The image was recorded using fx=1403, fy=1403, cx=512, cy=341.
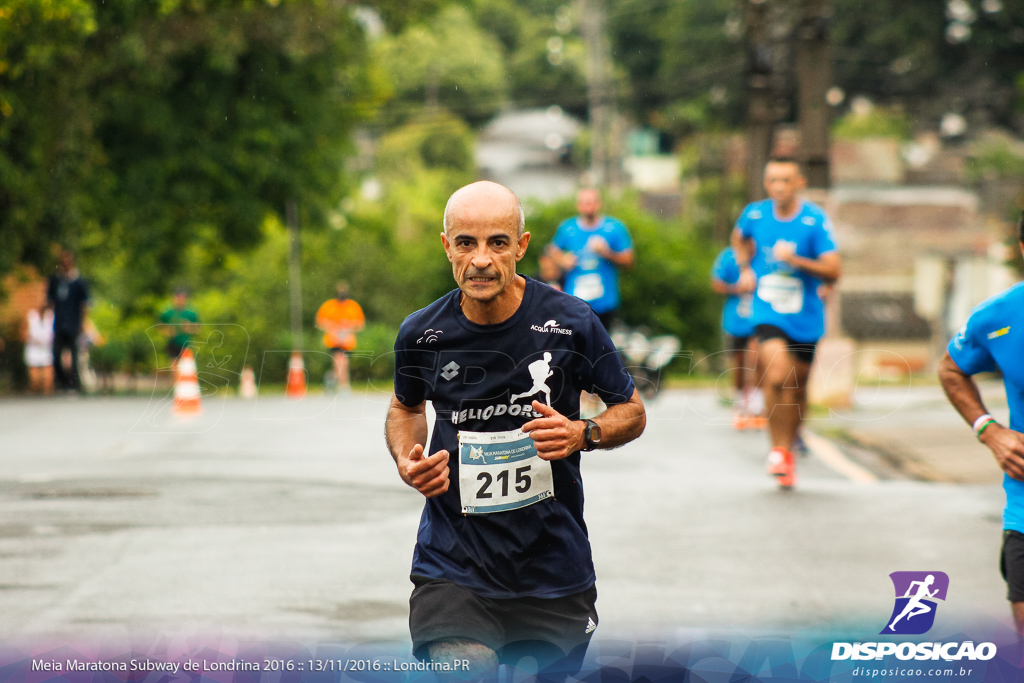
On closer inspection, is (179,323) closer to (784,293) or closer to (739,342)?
(739,342)

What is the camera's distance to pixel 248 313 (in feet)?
112

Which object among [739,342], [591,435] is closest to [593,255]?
[739,342]

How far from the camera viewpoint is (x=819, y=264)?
28.8 feet

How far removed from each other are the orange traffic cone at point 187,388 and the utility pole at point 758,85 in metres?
8.83

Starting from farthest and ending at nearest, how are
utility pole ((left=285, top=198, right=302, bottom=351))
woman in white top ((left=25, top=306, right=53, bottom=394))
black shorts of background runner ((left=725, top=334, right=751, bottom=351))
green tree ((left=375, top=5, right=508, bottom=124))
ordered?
green tree ((left=375, top=5, right=508, bottom=124)) < utility pole ((left=285, top=198, right=302, bottom=351)) < woman in white top ((left=25, top=306, right=53, bottom=394)) < black shorts of background runner ((left=725, top=334, right=751, bottom=351))

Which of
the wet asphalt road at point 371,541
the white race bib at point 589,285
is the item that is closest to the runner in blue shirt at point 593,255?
the white race bib at point 589,285

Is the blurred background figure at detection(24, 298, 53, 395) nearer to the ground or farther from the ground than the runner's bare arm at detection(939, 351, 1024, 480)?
nearer to the ground

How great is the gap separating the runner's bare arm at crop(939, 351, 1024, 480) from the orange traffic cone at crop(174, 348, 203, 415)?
12112mm

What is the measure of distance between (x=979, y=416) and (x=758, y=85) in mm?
17729

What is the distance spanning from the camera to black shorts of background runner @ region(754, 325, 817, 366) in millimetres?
8891

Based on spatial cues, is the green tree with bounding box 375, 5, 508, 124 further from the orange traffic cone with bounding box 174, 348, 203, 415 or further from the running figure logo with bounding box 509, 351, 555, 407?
the running figure logo with bounding box 509, 351, 555, 407

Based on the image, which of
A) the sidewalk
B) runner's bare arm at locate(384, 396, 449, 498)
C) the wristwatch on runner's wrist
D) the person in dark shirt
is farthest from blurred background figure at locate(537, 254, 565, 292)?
the wristwatch on runner's wrist

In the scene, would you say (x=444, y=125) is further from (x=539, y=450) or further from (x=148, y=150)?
(x=539, y=450)

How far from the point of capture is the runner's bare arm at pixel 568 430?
11.6ft
